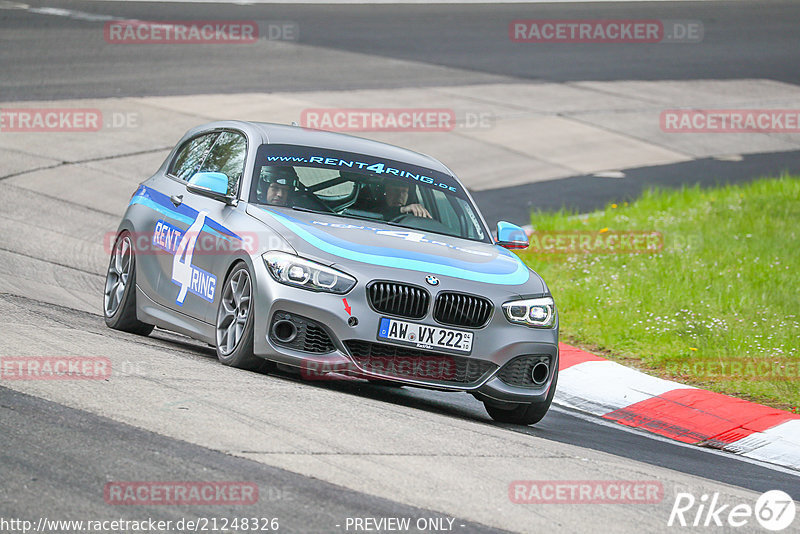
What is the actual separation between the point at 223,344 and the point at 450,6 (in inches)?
1108

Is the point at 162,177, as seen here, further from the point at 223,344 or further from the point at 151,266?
the point at 223,344

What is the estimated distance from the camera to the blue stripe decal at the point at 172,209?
8055 millimetres

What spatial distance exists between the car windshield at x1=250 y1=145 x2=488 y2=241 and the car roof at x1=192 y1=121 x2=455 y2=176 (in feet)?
0.33

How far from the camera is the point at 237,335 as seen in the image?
7.61 m

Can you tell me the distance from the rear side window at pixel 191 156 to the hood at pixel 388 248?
4.64 feet

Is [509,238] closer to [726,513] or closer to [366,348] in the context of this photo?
[366,348]

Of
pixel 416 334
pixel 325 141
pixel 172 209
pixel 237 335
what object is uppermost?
pixel 325 141

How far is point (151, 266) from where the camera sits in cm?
891

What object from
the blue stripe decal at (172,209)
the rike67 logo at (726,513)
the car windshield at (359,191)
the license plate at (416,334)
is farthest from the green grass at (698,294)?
the blue stripe decal at (172,209)

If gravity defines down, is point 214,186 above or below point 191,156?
below

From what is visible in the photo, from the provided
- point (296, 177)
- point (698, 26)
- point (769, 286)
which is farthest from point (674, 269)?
point (698, 26)

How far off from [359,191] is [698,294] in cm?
462

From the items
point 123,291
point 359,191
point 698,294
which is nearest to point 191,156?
point 123,291

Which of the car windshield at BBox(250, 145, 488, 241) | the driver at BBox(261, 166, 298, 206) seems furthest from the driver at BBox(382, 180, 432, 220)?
the driver at BBox(261, 166, 298, 206)
